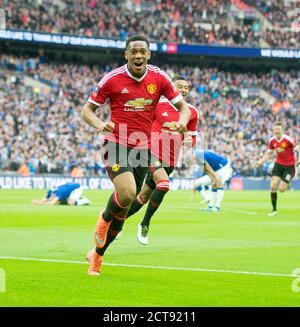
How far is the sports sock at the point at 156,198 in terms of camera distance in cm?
1445

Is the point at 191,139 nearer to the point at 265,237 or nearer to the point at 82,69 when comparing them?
the point at 265,237

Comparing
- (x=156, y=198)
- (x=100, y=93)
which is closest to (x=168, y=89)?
(x=100, y=93)

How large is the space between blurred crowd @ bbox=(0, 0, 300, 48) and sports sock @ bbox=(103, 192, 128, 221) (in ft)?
135

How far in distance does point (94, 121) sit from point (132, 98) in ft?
2.79

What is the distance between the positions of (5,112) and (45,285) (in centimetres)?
3807

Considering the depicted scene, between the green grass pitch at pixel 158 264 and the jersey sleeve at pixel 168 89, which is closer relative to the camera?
the green grass pitch at pixel 158 264

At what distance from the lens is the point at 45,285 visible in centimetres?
923

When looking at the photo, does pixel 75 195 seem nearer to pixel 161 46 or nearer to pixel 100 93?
pixel 100 93

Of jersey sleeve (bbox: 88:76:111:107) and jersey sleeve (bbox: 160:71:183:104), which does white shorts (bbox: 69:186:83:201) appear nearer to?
jersey sleeve (bbox: 160:71:183:104)

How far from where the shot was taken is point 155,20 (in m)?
56.9

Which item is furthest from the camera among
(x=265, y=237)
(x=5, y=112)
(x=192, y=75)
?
(x=192, y=75)

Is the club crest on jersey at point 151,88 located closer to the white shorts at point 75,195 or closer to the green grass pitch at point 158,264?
the green grass pitch at point 158,264

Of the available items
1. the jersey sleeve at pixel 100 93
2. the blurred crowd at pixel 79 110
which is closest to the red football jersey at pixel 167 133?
the jersey sleeve at pixel 100 93

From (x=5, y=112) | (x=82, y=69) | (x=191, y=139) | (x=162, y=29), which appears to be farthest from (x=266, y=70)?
(x=191, y=139)
